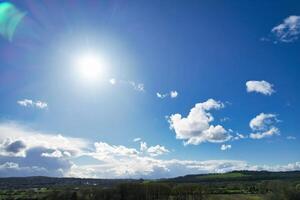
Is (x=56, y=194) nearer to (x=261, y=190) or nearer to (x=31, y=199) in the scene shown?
(x=31, y=199)

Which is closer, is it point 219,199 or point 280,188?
point 280,188

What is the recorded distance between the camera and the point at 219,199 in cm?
12488

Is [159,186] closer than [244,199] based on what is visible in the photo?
No

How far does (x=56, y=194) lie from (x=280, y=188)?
73.9 m

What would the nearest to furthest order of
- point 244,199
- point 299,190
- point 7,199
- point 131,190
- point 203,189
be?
point 299,190 < point 244,199 < point 131,190 < point 203,189 < point 7,199

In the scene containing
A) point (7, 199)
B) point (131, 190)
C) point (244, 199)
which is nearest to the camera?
point (244, 199)

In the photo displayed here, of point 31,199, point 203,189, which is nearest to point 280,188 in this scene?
point 203,189

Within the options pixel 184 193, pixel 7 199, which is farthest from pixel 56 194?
pixel 184 193

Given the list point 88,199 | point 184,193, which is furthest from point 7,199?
point 184,193

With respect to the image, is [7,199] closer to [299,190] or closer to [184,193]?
[184,193]

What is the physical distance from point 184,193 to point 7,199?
7311 centimetres

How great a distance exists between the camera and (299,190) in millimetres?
102812

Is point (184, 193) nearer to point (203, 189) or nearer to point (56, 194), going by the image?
point (203, 189)

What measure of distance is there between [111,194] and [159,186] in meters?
20.8
